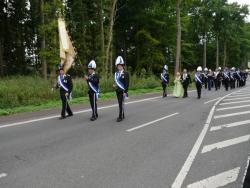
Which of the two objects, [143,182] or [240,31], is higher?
[240,31]

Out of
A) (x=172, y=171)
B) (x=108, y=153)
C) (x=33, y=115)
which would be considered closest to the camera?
(x=172, y=171)

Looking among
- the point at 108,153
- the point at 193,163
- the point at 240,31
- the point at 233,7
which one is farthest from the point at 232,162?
the point at 240,31

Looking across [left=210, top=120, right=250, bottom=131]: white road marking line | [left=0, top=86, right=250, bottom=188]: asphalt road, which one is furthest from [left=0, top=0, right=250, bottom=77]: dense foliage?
[left=210, top=120, right=250, bottom=131]: white road marking line

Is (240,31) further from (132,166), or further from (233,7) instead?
(132,166)

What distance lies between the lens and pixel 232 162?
22.9ft

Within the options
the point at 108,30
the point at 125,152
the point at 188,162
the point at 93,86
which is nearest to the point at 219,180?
the point at 188,162

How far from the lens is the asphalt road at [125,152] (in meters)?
5.98

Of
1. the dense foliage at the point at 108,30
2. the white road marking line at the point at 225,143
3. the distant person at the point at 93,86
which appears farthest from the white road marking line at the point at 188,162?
the dense foliage at the point at 108,30

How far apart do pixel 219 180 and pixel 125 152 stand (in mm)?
2425

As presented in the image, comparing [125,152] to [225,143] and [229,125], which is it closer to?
[225,143]

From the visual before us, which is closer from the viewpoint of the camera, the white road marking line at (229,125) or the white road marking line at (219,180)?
the white road marking line at (219,180)

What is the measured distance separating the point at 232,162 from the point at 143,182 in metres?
2.10

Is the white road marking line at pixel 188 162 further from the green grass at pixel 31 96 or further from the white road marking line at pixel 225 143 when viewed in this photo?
the green grass at pixel 31 96

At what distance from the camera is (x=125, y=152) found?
7.81m
